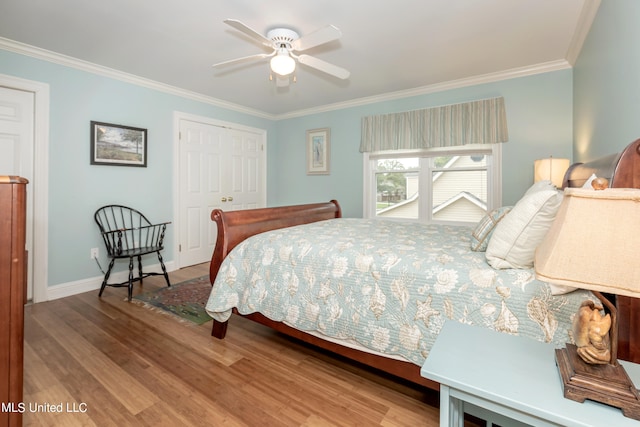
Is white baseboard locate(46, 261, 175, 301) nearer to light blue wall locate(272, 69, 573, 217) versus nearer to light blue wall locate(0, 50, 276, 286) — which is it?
light blue wall locate(0, 50, 276, 286)

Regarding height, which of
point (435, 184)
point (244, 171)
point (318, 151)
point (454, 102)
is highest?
point (454, 102)

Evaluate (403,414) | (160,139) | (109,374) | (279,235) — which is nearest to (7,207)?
(109,374)

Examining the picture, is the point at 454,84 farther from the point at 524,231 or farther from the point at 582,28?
the point at 524,231

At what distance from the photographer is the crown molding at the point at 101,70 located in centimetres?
274

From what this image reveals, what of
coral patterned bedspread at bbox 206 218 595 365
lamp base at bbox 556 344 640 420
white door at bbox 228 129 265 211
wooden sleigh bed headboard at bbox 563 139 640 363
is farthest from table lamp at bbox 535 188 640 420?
white door at bbox 228 129 265 211

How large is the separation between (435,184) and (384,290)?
2.83 metres

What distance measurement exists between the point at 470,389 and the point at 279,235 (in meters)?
1.53

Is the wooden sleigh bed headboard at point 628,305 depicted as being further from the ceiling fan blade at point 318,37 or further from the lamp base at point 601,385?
the ceiling fan blade at point 318,37

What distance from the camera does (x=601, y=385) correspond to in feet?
2.44

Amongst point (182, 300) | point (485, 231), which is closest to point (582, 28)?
point (485, 231)

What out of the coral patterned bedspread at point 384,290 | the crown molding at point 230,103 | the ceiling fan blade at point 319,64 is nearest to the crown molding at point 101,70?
the crown molding at point 230,103

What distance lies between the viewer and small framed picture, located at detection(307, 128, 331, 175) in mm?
4844

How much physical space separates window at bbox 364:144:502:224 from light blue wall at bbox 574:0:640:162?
3.19 feet

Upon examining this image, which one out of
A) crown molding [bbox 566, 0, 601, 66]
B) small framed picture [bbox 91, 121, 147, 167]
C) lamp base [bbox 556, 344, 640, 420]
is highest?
crown molding [bbox 566, 0, 601, 66]
